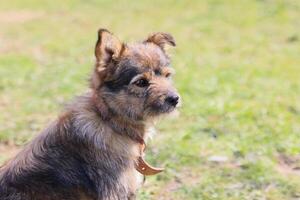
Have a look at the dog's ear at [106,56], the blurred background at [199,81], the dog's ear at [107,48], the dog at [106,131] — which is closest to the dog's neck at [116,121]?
the dog at [106,131]

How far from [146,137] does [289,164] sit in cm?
230

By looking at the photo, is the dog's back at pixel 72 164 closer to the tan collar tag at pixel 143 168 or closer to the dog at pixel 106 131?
the dog at pixel 106 131

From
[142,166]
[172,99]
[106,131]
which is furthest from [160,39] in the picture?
[142,166]

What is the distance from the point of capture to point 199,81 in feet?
33.2

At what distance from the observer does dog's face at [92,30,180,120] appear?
5.14 metres

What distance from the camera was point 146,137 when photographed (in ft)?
17.9

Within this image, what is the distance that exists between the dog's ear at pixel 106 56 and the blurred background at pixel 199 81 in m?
0.41

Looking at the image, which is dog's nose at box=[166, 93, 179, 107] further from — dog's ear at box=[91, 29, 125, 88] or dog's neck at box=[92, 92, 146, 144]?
dog's ear at box=[91, 29, 125, 88]

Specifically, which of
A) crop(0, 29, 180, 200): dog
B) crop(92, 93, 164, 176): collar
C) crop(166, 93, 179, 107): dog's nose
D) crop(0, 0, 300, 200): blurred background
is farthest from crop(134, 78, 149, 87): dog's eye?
crop(0, 0, 300, 200): blurred background

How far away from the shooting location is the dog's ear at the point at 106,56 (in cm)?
511

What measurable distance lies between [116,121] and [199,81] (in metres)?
5.02

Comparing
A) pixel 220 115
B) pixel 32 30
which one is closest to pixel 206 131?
pixel 220 115

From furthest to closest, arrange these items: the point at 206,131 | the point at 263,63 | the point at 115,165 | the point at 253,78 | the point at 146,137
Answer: the point at 263,63 → the point at 253,78 → the point at 206,131 → the point at 146,137 → the point at 115,165

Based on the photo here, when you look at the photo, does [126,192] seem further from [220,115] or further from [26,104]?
[26,104]
